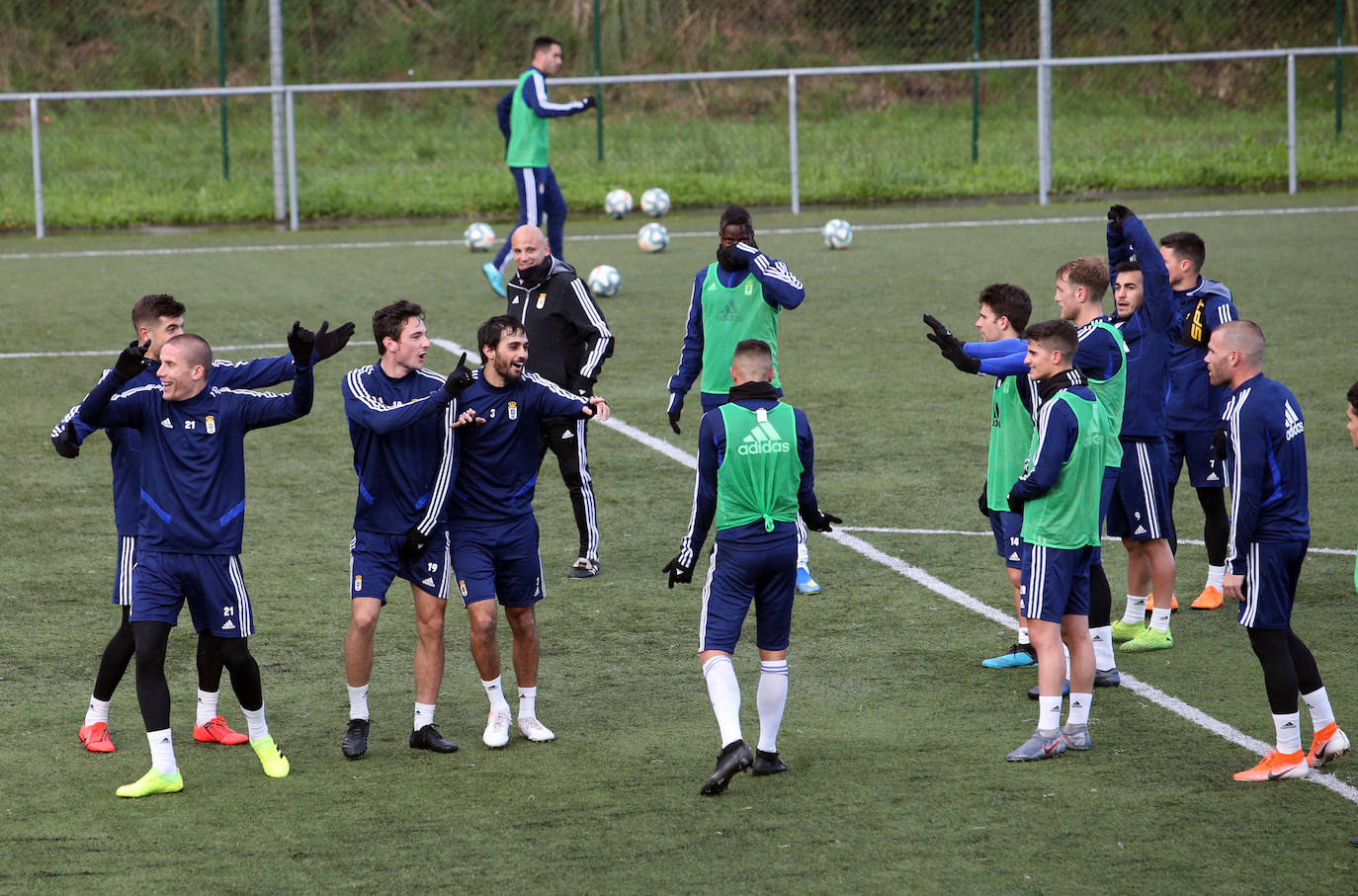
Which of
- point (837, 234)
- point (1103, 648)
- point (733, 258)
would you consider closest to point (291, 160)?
point (837, 234)

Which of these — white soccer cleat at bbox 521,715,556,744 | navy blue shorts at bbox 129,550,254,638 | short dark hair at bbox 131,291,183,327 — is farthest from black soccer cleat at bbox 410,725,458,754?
short dark hair at bbox 131,291,183,327

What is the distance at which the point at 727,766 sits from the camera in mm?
5906

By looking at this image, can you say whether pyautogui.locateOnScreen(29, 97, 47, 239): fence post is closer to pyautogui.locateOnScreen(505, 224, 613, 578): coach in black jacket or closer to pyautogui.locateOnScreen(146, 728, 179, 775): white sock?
pyautogui.locateOnScreen(505, 224, 613, 578): coach in black jacket

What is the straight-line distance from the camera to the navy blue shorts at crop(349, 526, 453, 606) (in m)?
6.45

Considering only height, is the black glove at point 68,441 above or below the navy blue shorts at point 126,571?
above

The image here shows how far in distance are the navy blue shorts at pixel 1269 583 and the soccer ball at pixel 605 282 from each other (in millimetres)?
11702

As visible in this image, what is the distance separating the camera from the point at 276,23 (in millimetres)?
22297

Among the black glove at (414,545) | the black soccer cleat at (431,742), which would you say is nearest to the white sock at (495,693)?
the black soccer cleat at (431,742)

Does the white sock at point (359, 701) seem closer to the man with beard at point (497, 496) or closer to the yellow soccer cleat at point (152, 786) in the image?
the man with beard at point (497, 496)

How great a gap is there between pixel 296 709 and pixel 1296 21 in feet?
88.3

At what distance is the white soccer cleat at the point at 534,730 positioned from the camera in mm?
6570

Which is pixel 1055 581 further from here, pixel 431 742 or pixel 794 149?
pixel 794 149

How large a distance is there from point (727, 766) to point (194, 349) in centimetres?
257

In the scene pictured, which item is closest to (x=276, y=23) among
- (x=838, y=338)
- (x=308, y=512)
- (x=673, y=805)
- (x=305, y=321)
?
(x=305, y=321)
